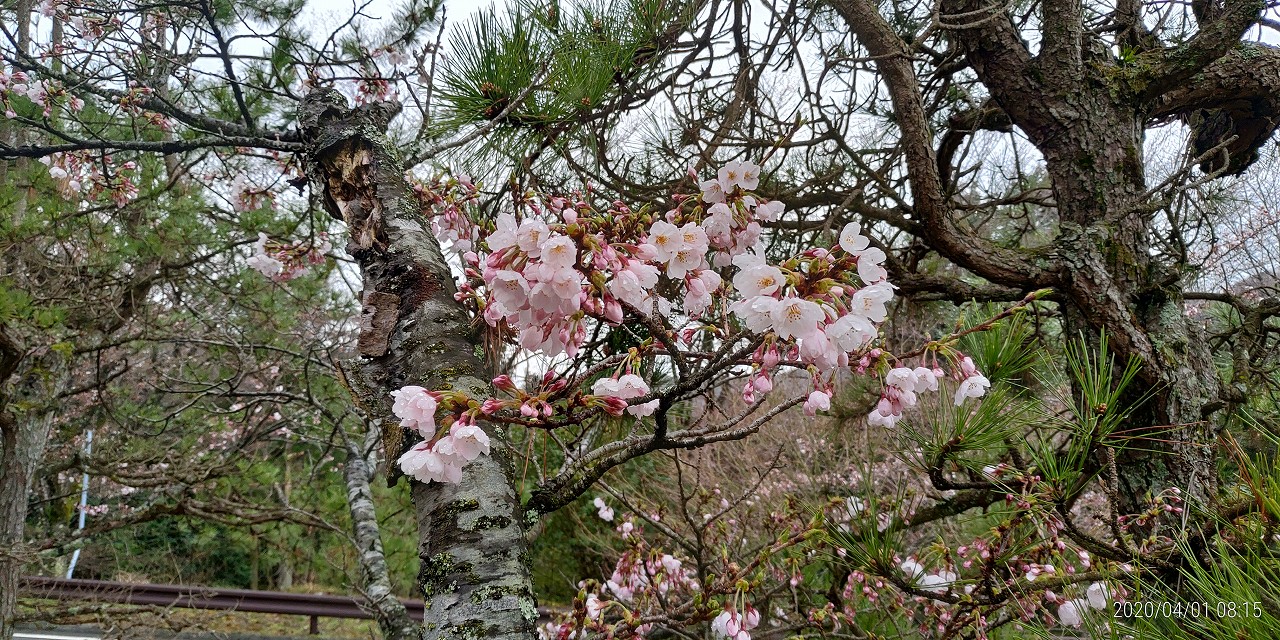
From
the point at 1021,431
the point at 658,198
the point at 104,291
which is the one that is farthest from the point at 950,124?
the point at 104,291

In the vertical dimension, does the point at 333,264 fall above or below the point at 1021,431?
above

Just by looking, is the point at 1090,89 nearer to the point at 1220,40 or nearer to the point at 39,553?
the point at 1220,40

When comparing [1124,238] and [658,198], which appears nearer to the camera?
[1124,238]

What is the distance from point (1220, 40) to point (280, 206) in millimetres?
4305

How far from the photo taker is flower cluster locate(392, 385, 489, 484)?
716 mm

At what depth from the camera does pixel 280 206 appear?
11.8 feet

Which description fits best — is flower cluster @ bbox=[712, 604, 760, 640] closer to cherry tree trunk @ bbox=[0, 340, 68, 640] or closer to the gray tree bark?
the gray tree bark

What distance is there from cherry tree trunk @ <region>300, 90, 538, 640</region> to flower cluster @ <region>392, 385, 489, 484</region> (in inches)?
6.1

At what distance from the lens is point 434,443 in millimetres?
748

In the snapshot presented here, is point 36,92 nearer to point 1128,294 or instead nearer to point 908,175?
point 908,175

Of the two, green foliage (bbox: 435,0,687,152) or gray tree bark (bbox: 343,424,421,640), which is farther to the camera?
gray tree bark (bbox: 343,424,421,640)

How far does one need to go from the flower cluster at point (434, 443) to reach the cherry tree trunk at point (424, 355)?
0.16m

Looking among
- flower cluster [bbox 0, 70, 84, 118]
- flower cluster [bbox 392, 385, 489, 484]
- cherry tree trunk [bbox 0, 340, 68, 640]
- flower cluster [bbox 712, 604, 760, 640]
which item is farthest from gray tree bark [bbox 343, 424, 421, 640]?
flower cluster [bbox 0, 70, 84, 118]

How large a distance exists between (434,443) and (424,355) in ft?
0.99
